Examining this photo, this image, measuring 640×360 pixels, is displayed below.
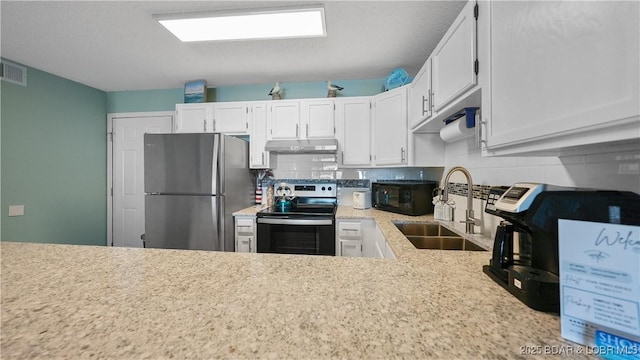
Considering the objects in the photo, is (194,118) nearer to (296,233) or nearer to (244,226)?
(244,226)

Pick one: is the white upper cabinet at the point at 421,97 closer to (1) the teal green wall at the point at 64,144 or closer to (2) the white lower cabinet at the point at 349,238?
(1) the teal green wall at the point at 64,144

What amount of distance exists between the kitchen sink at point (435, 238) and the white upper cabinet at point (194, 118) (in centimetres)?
239

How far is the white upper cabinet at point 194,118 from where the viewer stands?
9.13 ft

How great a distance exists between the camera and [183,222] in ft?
7.52

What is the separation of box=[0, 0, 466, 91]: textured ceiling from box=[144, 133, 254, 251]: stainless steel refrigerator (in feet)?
2.67

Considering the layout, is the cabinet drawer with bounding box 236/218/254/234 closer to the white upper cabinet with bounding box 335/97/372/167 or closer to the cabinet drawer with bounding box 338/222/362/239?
the cabinet drawer with bounding box 338/222/362/239

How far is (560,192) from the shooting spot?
0.63 meters

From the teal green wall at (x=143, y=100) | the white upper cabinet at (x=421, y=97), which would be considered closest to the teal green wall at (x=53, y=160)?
the teal green wall at (x=143, y=100)

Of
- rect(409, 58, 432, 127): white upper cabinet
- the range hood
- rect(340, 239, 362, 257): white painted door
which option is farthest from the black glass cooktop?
rect(409, 58, 432, 127): white upper cabinet

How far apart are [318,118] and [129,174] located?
2.74m

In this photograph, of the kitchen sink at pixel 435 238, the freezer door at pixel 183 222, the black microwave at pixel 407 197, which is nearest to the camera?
the kitchen sink at pixel 435 238

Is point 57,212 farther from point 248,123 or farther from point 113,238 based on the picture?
point 248,123

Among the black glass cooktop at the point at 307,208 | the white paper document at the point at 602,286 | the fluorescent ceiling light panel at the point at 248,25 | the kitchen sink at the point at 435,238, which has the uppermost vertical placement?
the fluorescent ceiling light panel at the point at 248,25

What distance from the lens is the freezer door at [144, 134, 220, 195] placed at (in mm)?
2248
